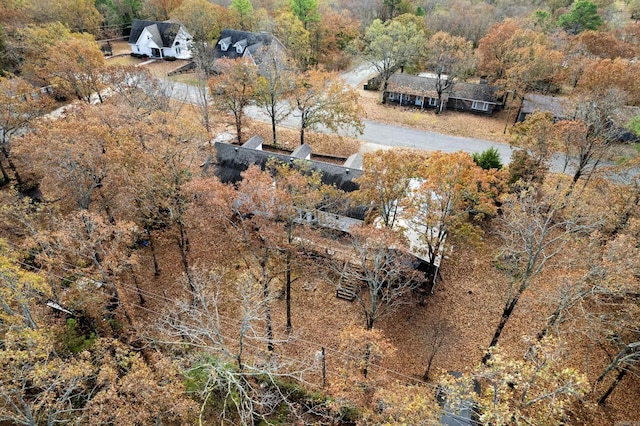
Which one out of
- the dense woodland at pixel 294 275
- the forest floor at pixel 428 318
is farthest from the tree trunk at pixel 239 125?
the forest floor at pixel 428 318

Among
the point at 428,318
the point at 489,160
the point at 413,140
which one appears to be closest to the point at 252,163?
the point at 428,318

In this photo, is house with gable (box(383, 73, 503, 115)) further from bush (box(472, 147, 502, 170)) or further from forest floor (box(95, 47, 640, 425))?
forest floor (box(95, 47, 640, 425))

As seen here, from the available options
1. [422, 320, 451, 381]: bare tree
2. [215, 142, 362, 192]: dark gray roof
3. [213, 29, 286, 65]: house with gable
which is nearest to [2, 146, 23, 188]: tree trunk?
[215, 142, 362, 192]: dark gray roof

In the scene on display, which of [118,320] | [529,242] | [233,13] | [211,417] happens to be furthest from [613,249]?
[233,13]

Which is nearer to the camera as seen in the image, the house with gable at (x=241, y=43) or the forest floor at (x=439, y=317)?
the forest floor at (x=439, y=317)

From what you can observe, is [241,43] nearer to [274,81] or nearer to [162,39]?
[162,39]

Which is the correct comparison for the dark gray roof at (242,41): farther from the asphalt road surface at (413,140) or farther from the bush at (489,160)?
the bush at (489,160)
